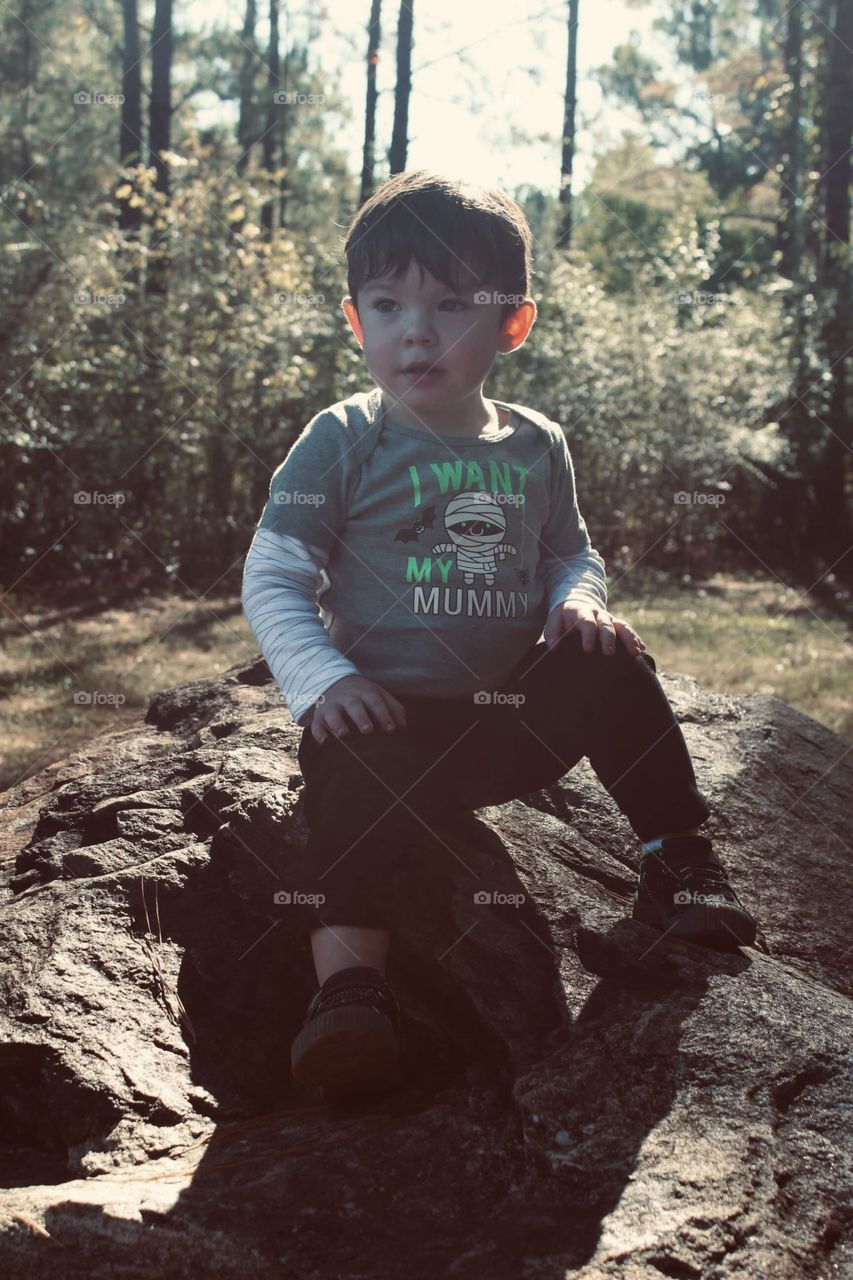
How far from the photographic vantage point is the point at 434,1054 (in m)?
2.09

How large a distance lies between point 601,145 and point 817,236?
39.5 feet

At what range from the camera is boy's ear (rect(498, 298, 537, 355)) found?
8.46 ft

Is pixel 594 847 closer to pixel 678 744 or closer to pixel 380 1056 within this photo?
pixel 678 744

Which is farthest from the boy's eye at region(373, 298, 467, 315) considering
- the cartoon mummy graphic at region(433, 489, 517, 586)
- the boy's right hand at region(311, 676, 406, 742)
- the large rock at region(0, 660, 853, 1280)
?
the large rock at region(0, 660, 853, 1280)

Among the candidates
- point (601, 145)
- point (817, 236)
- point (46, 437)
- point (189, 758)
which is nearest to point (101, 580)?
point (46, 437)

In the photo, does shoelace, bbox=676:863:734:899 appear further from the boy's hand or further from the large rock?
the boy's hand

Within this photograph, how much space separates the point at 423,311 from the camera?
2381mm

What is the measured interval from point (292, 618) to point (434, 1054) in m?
0.88

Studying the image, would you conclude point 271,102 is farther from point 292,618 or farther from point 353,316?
point 292,618
